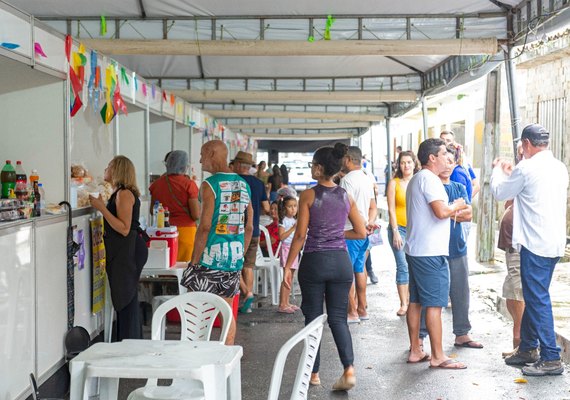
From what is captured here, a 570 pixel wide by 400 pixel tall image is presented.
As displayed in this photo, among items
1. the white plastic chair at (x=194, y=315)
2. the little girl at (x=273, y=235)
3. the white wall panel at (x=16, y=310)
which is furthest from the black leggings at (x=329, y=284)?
the little girl at (x=273, y=235)

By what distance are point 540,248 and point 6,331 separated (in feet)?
11.9

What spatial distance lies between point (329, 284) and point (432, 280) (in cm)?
102

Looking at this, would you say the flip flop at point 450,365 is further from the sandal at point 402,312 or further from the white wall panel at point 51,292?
the white wall panel at point 51,292

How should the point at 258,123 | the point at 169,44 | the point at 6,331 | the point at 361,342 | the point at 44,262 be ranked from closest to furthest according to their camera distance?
the point at 6,331
the point at 44,262
the point at 361,342
the point at 169,44
the point at 258,123

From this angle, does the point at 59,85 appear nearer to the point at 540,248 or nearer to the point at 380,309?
the point at 540,248

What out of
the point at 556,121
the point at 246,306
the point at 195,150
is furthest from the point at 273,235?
the point at 556,121

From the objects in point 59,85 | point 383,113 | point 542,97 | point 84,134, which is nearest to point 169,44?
point 84,134

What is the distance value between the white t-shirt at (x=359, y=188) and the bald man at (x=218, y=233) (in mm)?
2121

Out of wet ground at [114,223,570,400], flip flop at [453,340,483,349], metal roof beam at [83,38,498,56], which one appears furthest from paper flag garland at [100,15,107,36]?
flip flop at [453,340,483,349]

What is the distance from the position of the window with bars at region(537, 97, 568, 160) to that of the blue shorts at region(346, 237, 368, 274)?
7194 millimetres

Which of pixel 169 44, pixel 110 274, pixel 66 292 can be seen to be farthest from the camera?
pixel 169 44

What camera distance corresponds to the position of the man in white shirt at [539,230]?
562 cm

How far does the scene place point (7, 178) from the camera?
5.16 metres

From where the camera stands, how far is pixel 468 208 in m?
6.02
